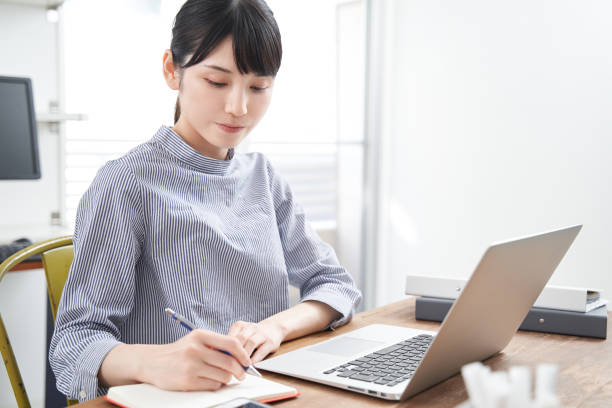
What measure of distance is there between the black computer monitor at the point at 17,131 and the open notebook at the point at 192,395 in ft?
5.23

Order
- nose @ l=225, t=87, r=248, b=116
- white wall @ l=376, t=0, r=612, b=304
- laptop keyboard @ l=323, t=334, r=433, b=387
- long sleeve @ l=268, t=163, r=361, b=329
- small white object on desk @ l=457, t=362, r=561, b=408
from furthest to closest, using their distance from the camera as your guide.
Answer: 1. white wall @ l=376, t=0, r=612, b=304
2. long sleeve @ l=268, t=163, r=361, b=329
3. nose @ l=225, t=87, r=248, b=116
4. laptop keyboard @ l=323, t=334, r=433, b=387
5. small white object on desk @ l=457, t=362, r=561, b=408

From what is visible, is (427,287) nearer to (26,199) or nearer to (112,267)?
(112,267)

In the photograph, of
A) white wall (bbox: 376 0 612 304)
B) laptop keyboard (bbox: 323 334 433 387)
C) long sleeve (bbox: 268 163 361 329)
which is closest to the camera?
laptop keyboard (bbox: 323 334 433 387)

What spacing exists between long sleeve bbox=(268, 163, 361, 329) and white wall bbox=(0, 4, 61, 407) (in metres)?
1.17

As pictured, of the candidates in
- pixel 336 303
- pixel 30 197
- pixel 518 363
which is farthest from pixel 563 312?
pixel 30 197

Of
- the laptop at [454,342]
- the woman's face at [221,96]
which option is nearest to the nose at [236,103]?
the woman's face at [221,96]

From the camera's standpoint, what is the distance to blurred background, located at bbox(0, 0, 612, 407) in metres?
2.37

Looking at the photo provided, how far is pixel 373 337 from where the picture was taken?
1.04 metres

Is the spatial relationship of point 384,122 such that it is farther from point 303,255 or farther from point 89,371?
point 89,371

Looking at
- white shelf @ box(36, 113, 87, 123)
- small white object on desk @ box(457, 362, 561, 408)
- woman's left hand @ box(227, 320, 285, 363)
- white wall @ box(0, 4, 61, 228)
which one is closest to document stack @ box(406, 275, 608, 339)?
woman's left hand @ box(227, 320, 285, 363)

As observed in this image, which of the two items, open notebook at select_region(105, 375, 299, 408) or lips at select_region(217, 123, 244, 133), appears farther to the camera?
lips at select_region(217, 123, 244, 133)

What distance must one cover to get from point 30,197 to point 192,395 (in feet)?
6.15

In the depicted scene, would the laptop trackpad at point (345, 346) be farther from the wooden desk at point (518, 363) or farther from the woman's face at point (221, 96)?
the woman's face at point (221, 96)

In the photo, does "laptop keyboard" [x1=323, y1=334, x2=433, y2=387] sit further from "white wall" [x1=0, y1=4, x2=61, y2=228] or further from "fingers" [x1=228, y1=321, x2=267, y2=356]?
"white wall" [x1=0, y1=4, x2=61, y2=228]
